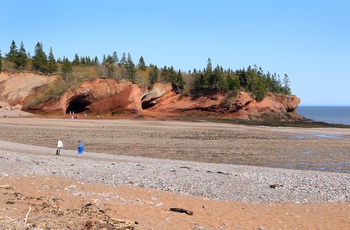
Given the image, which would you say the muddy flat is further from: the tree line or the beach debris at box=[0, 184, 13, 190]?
the tree line

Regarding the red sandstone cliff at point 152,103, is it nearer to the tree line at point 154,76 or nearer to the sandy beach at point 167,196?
the tree line at point 154,76

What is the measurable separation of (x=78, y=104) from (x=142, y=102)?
1270cm

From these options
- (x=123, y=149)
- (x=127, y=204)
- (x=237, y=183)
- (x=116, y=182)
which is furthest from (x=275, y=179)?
(x=123, y=149)

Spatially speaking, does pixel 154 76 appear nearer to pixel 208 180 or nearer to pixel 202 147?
pixel 202 147

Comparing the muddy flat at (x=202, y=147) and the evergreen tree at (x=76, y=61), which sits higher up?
the evergreen tree at (x=76, y=61)

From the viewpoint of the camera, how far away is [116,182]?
44.5ft

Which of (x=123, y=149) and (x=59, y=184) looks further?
(x=123, y=149)

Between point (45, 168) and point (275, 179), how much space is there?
974cm

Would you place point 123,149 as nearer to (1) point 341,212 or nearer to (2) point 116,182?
(2) point 116,182

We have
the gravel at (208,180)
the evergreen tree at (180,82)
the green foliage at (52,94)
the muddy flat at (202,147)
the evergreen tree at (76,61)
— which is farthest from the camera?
the evergreen tree at (76,61)

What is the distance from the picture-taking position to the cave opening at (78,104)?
65000 mm

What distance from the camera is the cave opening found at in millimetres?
65000

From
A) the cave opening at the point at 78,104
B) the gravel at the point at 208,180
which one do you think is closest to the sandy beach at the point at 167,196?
the gravel at the point at 208,180

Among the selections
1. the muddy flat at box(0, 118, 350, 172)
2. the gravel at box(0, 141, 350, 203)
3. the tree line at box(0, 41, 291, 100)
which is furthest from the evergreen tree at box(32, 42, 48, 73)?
the gravel at box(0, 141, 350, 203)
